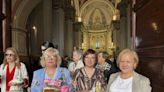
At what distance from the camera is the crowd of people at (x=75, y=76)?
2.84m

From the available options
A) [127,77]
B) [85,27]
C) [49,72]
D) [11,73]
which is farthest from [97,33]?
[127,77]

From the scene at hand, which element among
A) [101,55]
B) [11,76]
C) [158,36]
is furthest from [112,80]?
[101,55]

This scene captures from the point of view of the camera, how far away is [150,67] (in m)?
3.92

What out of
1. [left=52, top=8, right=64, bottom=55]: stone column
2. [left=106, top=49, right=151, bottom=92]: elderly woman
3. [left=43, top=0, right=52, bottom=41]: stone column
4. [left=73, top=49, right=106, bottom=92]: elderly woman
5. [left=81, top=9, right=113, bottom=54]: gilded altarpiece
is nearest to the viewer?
[left=106, top=49, right=151, bottom=92]: elderly woman

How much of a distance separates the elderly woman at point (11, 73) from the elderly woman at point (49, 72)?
0.89 metres

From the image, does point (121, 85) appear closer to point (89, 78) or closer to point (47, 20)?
point (89, 78)

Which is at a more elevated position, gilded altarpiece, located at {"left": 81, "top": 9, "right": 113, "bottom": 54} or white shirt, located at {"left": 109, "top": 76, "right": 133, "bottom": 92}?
gilded altarpiece, located at {"left": 81, "top": 9, "right": 113, "bottom": 54}

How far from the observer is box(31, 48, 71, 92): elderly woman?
330 centimetres

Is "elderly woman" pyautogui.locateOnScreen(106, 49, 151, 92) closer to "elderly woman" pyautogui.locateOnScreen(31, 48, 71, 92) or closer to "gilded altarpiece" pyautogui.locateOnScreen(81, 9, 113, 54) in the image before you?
"elderly woman" pyautogui.locateOnScreen(31, 48, 71, 92)

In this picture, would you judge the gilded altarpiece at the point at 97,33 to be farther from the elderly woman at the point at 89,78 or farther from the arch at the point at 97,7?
the elderly woman at the point at 89,78

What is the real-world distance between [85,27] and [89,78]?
128ft

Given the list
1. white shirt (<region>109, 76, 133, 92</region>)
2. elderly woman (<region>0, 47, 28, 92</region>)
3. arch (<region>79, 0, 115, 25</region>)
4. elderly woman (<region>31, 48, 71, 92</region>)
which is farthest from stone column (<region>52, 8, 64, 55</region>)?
arch (<region>79, 0, 115, 25</region>)

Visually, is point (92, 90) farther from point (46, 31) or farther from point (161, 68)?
point (46, 31)

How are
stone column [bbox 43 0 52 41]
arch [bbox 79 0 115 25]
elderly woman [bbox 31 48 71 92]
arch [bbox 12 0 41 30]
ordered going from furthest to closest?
arch [bbox 79 0 115 25] → stone column [bbox 43 0 52 41] → arch [bbox 12 0 41 30] → elderly woman [bbox 31 48 71 92]
